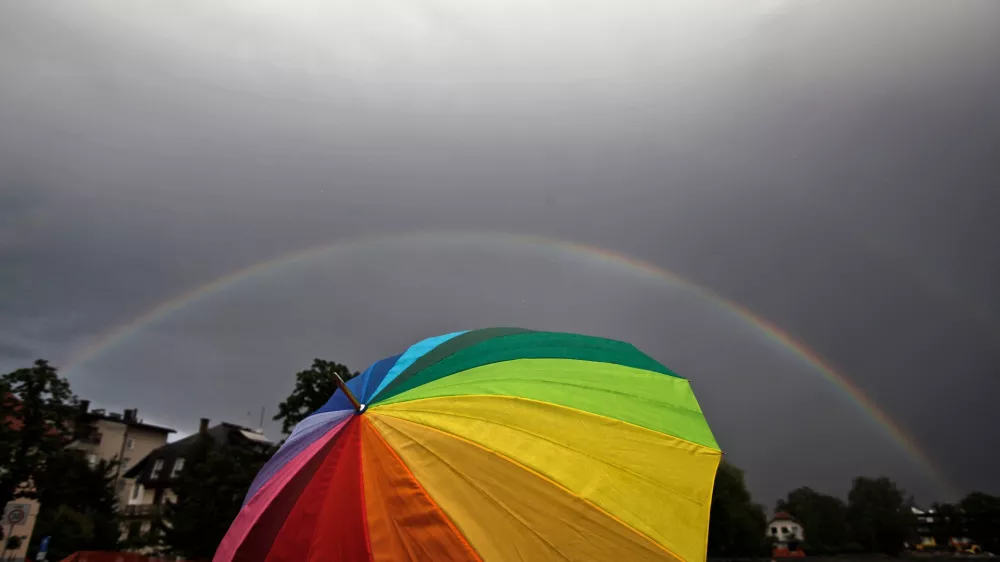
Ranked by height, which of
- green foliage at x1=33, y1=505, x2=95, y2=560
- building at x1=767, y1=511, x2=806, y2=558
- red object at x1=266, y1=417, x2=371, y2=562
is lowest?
building at x1=767, y1=511, x2=806, y2=558

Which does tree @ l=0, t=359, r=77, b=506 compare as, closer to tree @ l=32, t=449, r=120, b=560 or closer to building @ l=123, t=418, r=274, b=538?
tree @ l=32, t=449, r=120, b=560

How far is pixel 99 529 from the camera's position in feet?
141

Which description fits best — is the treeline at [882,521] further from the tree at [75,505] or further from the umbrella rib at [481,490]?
the umbrella rib at [481,490]

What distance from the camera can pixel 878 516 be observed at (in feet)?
359

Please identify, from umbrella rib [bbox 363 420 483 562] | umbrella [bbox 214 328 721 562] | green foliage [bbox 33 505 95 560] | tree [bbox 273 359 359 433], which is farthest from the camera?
green foliage [bbox 33 505 95 560]

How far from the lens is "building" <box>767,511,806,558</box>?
412 feet

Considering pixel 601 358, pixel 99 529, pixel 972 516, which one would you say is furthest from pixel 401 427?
pixel 972 516

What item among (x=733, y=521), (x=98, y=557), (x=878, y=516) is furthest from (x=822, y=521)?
(x=98, y=557)

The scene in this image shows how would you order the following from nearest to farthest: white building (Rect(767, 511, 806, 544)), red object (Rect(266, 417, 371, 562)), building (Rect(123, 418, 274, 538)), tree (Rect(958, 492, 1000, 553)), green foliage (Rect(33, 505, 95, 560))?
red object (Rect(266, 417, 371, 562)), green foliage (Rect(33, 505, 95, 560)), building (Rect(123, 418, 274, 538)), tree (Rect(958, 492, 1000, 553)), white building (Rect(767, 511, 806, 544))

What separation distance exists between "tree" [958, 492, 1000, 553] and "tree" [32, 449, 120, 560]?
121779 mm

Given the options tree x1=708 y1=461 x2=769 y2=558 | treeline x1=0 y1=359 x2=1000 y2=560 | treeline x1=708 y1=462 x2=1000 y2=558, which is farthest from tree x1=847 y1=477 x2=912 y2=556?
treeline x1=0 y1=359 x2=1000 y2=560

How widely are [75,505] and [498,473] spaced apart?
183 ft

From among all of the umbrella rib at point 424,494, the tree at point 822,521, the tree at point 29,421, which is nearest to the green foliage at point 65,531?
the tree at point 29,421

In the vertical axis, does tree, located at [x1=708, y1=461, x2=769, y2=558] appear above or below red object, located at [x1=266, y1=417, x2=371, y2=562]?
below
